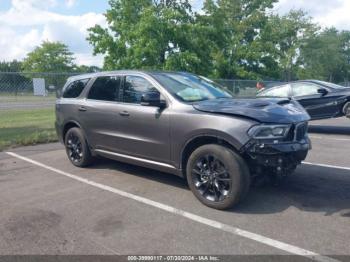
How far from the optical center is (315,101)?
409 inches

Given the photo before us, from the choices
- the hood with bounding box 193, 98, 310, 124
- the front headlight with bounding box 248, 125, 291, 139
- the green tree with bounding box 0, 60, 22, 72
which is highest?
the green tree with bounding box 0, 60, 22, 72

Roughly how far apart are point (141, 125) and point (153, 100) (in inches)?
21.8

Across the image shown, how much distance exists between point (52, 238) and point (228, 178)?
2.10m

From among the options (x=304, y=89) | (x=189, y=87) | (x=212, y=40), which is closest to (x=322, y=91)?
(x=304, y=89)

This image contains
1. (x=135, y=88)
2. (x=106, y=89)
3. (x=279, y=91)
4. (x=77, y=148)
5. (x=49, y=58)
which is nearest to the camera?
(x=135, y=88)

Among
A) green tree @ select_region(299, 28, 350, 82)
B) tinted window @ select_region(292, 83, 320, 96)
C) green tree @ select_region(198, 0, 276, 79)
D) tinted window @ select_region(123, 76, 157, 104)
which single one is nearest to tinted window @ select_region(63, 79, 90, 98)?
tinted window @ select_region(123, 76, 157, 104)

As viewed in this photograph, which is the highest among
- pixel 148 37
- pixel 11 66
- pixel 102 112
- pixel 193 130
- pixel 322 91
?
pixel 11 66

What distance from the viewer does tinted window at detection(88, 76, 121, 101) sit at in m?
5.70

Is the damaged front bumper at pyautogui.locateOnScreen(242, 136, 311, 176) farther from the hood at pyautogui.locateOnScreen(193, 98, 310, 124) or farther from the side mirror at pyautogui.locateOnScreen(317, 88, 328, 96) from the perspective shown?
the side mirror at pyautogui.locateOnScreen(317, 88, 328, 96)

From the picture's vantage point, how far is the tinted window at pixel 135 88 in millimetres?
5199

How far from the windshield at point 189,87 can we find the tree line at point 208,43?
14.1 m

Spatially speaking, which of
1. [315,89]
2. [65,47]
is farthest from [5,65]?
[315,89]

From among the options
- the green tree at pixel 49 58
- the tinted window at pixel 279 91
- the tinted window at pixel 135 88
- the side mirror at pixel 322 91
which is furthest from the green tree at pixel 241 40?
the green tree at pixel 49 58

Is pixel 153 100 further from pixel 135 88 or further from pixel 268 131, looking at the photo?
pixel 268 131
